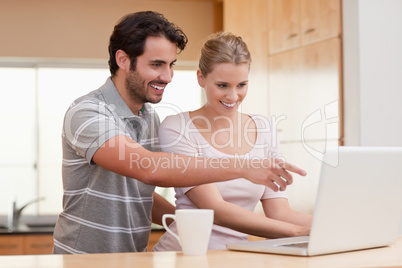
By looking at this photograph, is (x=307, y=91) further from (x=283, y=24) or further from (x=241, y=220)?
(x=241, y=220)

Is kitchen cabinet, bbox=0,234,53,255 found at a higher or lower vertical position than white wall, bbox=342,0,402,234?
lower

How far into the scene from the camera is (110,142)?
174 cm

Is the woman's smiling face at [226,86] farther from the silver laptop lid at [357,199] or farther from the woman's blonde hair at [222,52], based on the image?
the silver laptop lid at [357,199]

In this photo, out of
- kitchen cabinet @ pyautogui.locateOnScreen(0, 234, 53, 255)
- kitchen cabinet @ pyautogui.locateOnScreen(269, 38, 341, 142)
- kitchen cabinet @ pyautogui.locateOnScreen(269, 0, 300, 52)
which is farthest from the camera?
kitchen cabinet @ pyautogui.locateOnScreen(0, 234, 53, 255)

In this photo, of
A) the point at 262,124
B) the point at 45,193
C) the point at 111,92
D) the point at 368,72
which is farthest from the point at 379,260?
the point at 45,193

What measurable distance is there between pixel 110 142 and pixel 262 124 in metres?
0.65

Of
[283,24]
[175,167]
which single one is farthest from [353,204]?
[283,24]

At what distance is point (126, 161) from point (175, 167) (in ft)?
0.48

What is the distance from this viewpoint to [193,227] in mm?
1476

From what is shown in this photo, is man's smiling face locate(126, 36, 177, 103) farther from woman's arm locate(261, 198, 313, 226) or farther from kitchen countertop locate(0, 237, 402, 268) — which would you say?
kitchen countertop locate(0, 237, 402, 268)

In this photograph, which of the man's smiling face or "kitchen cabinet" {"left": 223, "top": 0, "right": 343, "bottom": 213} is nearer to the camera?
the man's smiling face

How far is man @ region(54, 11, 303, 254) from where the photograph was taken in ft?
5.47

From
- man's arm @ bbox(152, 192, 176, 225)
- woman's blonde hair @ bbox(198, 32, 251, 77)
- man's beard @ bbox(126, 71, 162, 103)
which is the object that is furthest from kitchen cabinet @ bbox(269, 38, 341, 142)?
man's beard @ bbox(126, 71, 162, 103)

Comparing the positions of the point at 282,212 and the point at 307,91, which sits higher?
the point at 307,91
